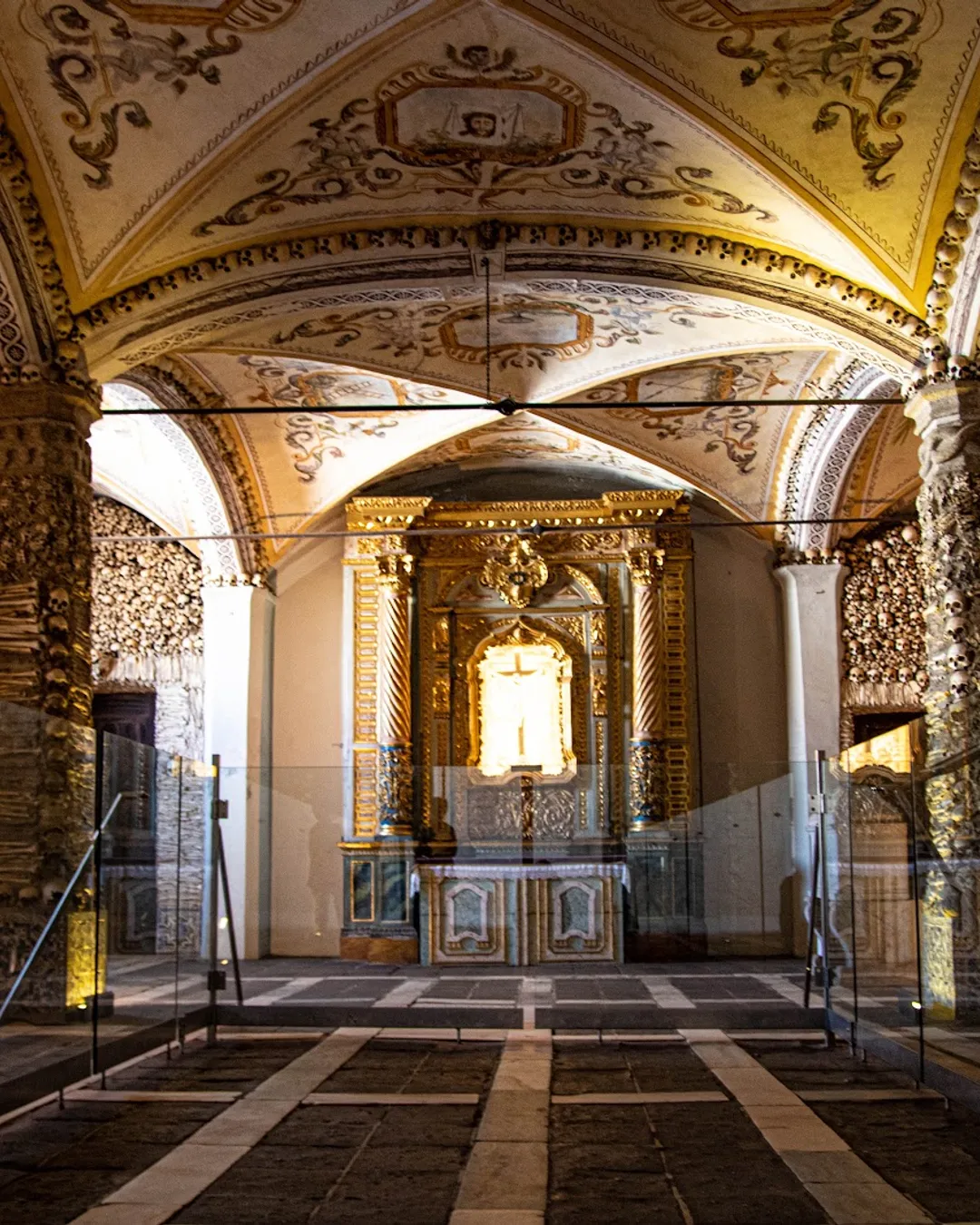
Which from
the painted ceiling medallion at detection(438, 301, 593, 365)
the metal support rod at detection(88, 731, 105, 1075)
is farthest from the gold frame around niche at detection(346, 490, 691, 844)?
the metal support rod at detection(88, 731, 105, 1075)

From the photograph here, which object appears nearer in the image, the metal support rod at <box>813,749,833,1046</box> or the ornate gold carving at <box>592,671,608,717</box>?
the metal support rod at <box>813,749,833,1046</box>

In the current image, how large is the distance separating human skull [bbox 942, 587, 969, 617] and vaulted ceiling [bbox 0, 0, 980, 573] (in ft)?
5.15

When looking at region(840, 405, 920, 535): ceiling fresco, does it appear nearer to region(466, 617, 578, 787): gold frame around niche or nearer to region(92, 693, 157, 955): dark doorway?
region(466, 617, 578, 787): gold frame around niche

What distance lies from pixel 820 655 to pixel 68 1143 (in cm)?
982

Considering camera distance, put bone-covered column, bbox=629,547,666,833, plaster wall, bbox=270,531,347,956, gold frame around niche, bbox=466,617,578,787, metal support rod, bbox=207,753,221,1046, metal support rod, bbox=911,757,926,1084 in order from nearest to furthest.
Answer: metal support rod, bbox=911,757,926,1084 → metal support rod, bbox=207,753,221,1046 → bone-covered column, bbox=629,547,666,833 → gold frame around niche, bbox=466,617,578,787 → plaster wall, bbox=270,531,347,956

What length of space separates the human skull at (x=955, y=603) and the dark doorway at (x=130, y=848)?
4869 millimetres

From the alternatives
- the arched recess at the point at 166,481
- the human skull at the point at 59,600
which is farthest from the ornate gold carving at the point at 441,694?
the human skull at the point at 59,600

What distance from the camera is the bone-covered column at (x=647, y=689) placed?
13.5 meters

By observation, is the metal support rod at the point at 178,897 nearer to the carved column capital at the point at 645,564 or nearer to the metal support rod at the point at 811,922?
the metal support rod at the point at 811,922

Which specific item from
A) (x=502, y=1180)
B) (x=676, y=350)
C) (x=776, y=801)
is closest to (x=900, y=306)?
(x=676, y=350)

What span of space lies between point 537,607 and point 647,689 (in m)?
1.42

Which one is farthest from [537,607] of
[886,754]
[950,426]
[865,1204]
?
[865,1204]

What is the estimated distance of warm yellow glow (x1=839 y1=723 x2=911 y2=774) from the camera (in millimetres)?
6879

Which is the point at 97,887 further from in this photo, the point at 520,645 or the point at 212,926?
the point at 520,645
